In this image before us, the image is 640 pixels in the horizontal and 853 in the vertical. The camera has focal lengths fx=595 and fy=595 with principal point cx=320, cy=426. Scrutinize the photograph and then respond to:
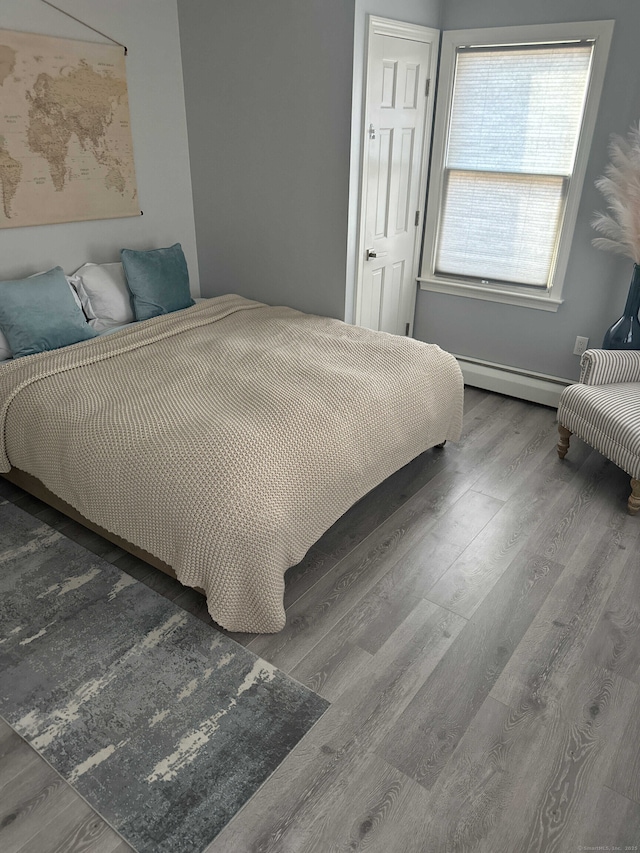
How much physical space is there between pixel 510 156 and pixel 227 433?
8.89ft

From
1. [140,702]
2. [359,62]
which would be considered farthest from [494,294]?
[140,702]

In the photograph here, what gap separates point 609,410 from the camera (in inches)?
115

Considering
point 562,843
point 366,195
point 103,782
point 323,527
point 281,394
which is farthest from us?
point 366,195

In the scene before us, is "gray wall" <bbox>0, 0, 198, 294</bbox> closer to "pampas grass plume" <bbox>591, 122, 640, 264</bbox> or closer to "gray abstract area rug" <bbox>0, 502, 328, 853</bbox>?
"gray abstract area rug" <bbox>0, 502, 328, 853</bbox>

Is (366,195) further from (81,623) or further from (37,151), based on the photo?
(81,623)

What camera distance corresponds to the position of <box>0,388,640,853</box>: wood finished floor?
5.08 feet

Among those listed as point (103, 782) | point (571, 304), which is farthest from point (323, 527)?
point (571, 304)

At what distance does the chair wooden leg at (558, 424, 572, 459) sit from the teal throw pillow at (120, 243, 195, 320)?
92.5 inches

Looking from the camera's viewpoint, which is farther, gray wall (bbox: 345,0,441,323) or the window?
the window

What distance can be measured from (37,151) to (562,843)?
12.2 ft

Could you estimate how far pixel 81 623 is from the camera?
7.14 feet

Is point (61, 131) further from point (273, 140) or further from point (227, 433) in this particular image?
point (227, 433)

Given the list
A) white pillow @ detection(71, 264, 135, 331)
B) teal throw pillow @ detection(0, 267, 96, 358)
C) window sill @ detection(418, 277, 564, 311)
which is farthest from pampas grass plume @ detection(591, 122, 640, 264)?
teal throw pillow @ detection(0, 267, 96, 358)

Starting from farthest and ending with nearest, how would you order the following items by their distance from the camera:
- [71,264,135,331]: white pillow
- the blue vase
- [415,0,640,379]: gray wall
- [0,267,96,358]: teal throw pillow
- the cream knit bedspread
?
[71,264,135,331]: white pillow, the blue vase, [415,0,640,379]: gray wall, [0,267,96,358]: teal throw pillow, the cream knit bedspread
